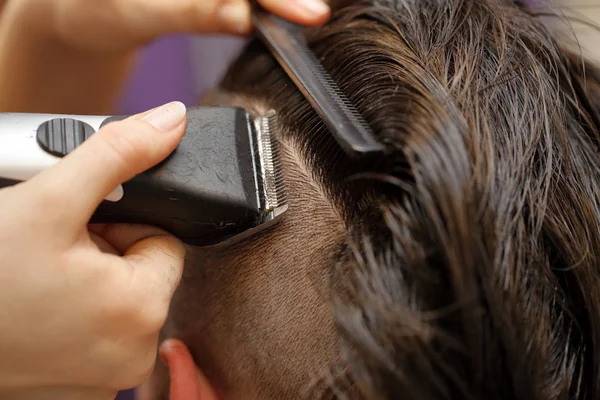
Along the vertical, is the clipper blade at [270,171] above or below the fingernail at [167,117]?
below

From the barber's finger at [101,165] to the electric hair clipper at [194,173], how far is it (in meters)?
0.02

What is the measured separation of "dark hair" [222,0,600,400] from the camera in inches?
15.9

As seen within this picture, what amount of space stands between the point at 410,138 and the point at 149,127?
0.22m

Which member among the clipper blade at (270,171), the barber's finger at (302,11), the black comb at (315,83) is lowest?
the clipper blade at (270,171)

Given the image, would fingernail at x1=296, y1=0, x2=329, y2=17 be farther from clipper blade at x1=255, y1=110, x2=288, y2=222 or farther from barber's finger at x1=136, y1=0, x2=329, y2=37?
clipper blade at x1=255, y1=110, x2=288, y2=222

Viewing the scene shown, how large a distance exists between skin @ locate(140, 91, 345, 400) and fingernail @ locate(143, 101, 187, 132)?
12 centimetres

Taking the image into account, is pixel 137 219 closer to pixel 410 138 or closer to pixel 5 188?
pixel 5 188

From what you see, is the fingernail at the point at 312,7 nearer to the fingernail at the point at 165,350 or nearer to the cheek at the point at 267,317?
the cheek at the point at 267,317

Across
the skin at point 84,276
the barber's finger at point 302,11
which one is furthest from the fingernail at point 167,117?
the barber's finger at point 302,11

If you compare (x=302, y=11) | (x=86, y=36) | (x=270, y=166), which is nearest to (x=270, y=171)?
(x=270, y=166)

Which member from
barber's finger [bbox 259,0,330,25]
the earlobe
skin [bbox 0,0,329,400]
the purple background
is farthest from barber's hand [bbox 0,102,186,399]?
the purple background

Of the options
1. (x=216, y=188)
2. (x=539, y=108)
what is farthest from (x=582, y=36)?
(x=216, y=188)

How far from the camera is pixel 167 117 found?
48 cm

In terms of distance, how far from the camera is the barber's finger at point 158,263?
46 cm
